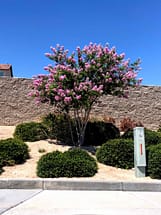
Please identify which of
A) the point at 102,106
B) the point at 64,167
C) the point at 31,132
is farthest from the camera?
the point at 102,106

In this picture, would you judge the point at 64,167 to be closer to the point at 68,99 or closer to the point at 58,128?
the point at 68,99

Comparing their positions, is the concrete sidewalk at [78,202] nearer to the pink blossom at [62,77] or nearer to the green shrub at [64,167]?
the green shrub at [64,167]

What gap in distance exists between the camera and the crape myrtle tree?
10.4 m

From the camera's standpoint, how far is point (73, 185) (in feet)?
25.0

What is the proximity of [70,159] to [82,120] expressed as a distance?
4175mm

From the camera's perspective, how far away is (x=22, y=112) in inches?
583

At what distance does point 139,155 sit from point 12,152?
3.82 m

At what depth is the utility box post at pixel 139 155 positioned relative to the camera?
8719 millimetres

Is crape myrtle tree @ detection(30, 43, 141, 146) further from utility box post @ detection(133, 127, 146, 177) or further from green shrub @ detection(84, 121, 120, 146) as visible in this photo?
utility box post @ detection(133, 127, 146, 177)

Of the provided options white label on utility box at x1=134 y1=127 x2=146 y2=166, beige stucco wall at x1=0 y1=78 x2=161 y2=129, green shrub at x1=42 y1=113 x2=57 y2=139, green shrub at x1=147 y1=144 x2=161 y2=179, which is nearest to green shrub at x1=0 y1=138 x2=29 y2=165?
green shrub at x1=42 y1=113 x2=57 y2=139

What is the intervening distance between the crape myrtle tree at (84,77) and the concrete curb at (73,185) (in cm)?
329

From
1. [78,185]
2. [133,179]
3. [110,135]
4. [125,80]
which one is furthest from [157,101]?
[78,185]

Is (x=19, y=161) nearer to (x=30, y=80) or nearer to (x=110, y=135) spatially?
(x=110, y=135)

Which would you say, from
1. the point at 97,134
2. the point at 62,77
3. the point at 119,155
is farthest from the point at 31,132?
the point at 119,155
